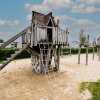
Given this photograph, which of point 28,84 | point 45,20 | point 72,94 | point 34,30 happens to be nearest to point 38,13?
point 45,20

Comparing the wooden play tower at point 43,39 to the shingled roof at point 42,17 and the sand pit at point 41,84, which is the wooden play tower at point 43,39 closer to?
the shingled roof at point 42,17

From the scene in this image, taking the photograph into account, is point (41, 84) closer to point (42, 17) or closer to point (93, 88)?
point (93, 88)

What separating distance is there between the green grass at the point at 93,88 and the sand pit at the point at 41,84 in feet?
1.74

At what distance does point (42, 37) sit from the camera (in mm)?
26266

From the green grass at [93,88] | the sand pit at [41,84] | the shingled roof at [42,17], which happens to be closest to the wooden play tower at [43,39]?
the shingled roof at [42,17]

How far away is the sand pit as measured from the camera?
69.8 ft

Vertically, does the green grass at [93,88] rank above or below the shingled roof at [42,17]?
below

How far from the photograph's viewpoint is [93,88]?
23.2 metres

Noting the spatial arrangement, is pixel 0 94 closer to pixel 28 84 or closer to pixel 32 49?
pixel 28 84

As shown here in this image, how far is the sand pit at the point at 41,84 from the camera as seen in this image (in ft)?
69.8

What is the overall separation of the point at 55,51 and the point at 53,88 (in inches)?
268

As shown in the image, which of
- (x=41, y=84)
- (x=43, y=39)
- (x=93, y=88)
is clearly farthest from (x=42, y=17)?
(x=93, y=88)

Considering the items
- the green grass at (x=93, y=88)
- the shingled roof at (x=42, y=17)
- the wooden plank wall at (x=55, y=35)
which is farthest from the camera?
the shingled roof at (x=42, y=17)

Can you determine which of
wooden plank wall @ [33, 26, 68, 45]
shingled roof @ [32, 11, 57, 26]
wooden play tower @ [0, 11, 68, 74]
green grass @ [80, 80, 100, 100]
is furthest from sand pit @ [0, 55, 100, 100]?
shingled roof @ [32, 11, 57, 26]
